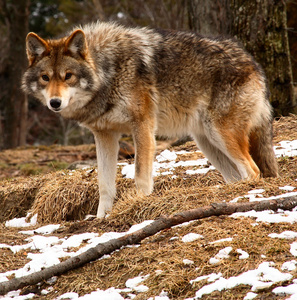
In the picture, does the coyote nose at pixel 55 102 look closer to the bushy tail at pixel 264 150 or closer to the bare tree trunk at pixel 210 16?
the bushy tail at pixel 264 150

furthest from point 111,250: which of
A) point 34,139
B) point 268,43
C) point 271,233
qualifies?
point 34,139

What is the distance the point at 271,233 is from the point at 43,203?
3.44 metres

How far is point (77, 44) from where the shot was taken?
5199mm

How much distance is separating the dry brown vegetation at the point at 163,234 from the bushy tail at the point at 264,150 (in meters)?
0.22

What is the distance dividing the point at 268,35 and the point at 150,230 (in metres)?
5.17

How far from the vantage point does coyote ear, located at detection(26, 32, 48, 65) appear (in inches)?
203

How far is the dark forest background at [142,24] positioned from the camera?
309 inches

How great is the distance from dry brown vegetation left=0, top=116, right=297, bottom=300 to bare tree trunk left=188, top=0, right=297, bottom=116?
2224mm

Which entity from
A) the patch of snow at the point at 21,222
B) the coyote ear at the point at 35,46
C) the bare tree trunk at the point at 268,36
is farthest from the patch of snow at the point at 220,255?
the bare tree trunk at the point at 268,36

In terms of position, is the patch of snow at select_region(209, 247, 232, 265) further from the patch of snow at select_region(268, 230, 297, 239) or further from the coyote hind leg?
the coyote hind leg

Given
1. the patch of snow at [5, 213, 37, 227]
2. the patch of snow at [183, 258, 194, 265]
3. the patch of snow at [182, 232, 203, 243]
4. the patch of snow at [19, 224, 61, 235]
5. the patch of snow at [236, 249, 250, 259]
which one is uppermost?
the patch of snow at [236, 249, 250, 259]

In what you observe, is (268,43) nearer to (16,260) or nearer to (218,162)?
(218,162)

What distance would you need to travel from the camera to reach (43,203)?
20.0 feet

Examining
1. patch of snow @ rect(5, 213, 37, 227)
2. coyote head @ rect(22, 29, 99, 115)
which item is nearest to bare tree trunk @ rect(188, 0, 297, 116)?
coyote head @ rect(22, 29, 99, 115)
